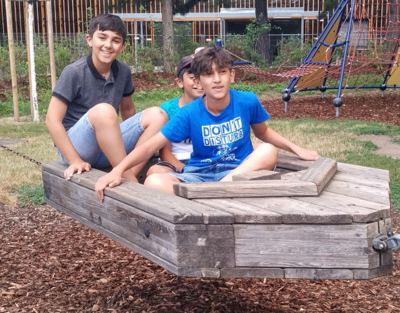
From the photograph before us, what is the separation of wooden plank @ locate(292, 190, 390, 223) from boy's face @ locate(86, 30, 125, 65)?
5.42 feet

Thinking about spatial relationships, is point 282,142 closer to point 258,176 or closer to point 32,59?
point 258,176

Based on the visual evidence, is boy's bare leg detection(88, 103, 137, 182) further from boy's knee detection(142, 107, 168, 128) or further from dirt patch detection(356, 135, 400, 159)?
dirt patch detection(356, 135, 400, 159)

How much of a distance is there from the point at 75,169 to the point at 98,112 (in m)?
0.31

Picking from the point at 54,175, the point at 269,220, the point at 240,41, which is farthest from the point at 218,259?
the point at 240,41

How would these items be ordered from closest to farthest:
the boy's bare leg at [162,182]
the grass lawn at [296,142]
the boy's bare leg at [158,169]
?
1. the boy's bare leg at [162,182]
2. the boy's bare leg at [158,169]
3. the grass lawn at [296,142]

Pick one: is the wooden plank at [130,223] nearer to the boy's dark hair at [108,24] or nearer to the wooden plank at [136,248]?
the wooden plank at [136,248]

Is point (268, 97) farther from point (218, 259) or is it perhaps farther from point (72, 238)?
point (218, 259)

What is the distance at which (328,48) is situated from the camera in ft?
36.3

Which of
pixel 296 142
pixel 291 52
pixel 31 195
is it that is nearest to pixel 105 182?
pixel 31 195

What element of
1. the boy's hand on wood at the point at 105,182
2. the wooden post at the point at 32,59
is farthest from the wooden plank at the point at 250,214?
the wooden post at the point at 32,59

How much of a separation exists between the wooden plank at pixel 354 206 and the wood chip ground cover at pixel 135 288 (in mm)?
1175

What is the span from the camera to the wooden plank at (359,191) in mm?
2141

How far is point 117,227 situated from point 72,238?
2031 mm

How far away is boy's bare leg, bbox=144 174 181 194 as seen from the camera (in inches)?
107
